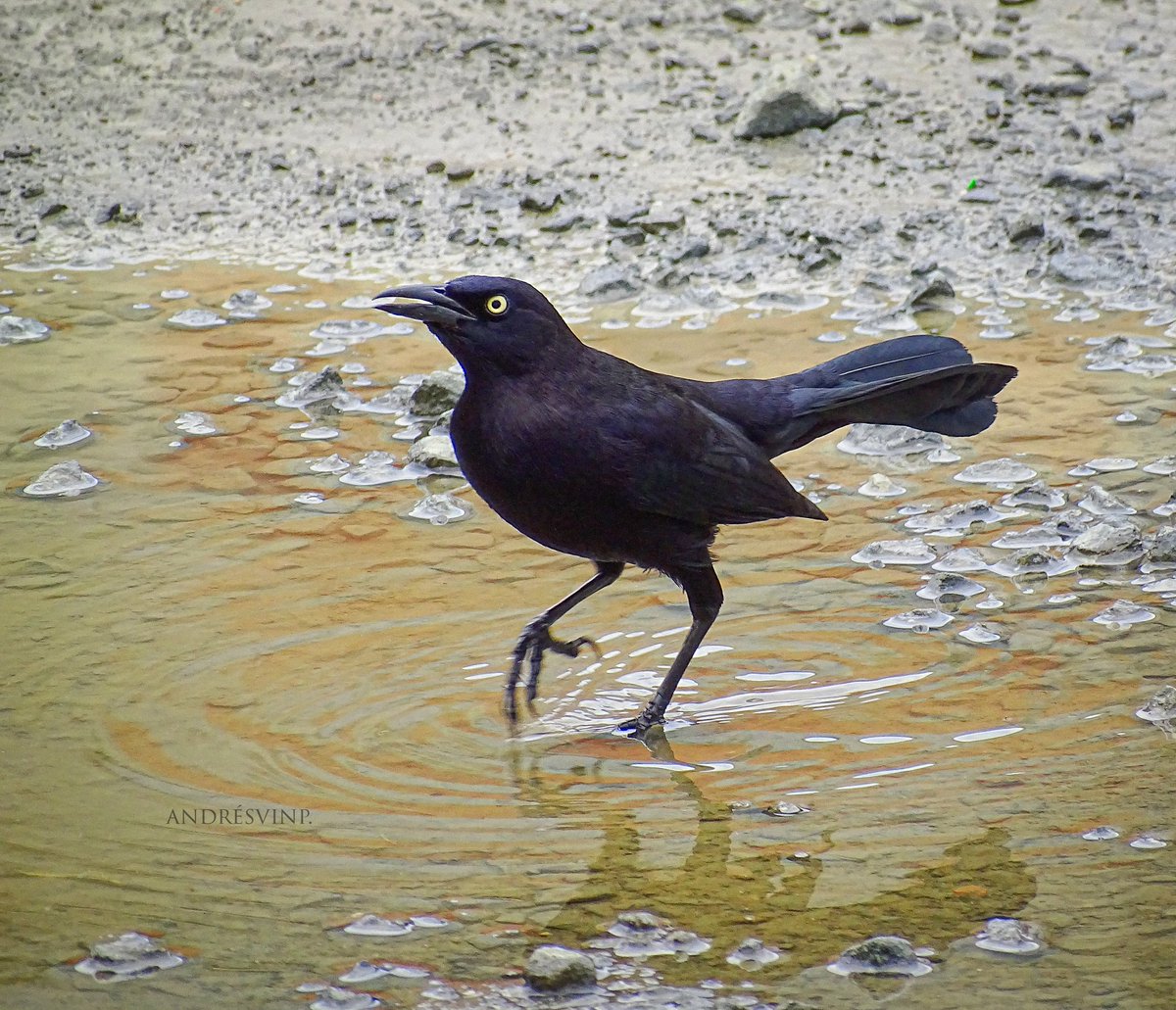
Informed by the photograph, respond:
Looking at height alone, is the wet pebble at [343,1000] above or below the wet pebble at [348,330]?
below


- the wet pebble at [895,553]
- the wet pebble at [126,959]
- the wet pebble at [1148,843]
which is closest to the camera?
the wet pebble at [126,959]

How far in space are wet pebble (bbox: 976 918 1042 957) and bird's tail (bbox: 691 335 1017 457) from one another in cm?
192

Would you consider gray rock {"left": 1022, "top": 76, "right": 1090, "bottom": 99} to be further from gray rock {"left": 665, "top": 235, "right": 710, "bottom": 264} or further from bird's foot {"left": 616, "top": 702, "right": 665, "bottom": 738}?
bird's foot {"left": 616, "top": 702, "right": 665, "bottom": 738}

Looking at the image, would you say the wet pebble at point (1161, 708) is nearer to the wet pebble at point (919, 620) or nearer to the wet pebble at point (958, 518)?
the wet pebble at point (919, 620)

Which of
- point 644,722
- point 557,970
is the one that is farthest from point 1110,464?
point 557,970

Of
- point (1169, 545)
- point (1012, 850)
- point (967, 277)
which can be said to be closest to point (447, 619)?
point (1012, 850)

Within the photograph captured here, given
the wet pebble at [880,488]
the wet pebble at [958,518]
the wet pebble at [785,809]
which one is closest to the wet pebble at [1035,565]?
the wet pebble at [958,518]

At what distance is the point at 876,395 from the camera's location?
186 inches

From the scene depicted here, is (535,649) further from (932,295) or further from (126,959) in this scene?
(932,295)

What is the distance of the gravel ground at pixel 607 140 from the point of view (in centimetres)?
770

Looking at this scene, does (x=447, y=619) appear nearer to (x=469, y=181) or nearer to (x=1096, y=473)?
(x=1096, y=473)

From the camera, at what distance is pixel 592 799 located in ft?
12.6

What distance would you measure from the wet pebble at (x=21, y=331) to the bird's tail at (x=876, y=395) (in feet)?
11.4

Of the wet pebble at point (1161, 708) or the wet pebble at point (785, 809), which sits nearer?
the wet pebble at point (785, 809)
